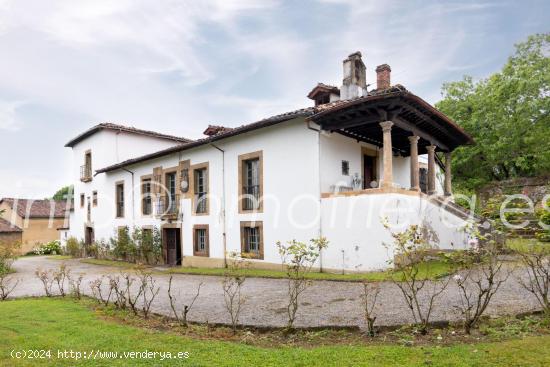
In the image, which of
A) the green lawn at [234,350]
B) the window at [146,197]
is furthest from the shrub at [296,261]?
the window at [146,197]

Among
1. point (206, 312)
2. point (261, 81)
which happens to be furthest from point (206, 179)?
point (206, 312)

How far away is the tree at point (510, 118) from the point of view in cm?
2416

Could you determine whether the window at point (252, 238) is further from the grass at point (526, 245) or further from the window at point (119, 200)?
the window at point (119, 200)

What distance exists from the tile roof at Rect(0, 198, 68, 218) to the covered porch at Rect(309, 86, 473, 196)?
103ft

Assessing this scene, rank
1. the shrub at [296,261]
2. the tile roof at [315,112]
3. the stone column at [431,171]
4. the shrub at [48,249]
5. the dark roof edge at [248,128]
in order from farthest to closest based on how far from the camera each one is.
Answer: the shrub at [48,249] < the stone column at [431,171] < the dark roof edge at [248,128] < the tile roof at [315,112] < the shrub at [296,261]

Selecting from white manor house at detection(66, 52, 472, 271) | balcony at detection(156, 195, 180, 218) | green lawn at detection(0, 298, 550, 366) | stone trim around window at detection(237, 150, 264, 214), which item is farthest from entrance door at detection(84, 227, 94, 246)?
green lawn at detection(0, 298, 550, 366)

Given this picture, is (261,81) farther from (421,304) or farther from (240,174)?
(421,304)

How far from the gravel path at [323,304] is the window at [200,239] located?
5996 mm

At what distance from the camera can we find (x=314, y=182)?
43.3ft

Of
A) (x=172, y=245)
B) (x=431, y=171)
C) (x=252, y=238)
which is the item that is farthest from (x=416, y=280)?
(x=172, y=245)

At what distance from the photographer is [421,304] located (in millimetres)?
7344

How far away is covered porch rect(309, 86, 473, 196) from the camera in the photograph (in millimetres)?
11750

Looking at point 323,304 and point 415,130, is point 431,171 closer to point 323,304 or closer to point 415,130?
point 415,130

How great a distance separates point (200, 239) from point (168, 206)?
3044 millimetres
